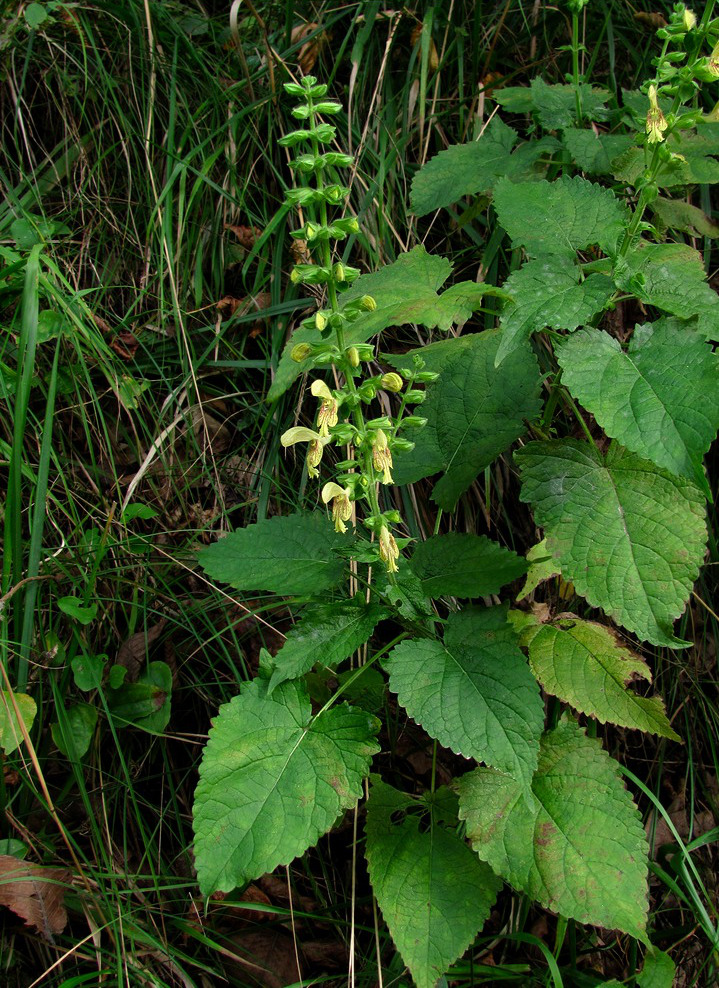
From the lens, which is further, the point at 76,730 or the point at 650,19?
the point at 650,19

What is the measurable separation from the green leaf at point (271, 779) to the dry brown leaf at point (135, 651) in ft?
2.25

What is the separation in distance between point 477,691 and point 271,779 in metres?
0.51

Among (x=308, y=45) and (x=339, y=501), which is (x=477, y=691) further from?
(x=308, y=45)

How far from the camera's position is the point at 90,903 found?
2.16 metres

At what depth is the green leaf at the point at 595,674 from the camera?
197 cm

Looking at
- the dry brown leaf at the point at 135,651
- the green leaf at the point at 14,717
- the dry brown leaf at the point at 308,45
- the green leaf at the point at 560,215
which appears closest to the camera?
the green leaf at the point at 560,215

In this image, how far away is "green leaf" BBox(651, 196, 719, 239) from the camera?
2.61m

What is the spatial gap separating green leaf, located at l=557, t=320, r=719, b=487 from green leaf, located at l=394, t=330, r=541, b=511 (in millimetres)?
242

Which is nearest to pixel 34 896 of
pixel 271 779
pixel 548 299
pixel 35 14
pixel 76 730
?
pixel 76 730

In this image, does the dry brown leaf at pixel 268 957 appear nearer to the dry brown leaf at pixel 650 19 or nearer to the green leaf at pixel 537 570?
the green leaf at pixel 537 570

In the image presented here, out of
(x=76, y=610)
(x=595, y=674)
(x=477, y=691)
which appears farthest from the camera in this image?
(x=76, y=610)

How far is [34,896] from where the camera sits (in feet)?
7.03

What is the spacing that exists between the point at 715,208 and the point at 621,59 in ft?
2.47

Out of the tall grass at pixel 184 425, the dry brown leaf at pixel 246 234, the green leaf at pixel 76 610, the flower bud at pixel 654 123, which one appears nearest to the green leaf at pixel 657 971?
the tall grass at pixel 184 425
